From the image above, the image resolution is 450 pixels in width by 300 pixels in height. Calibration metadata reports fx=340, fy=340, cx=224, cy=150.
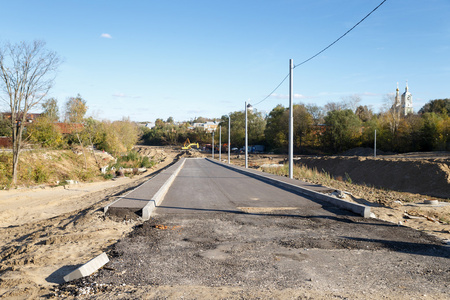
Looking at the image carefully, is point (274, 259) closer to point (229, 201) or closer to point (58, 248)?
point (58, 248)

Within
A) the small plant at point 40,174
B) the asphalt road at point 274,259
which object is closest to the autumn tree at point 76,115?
the small plant at point 40,174

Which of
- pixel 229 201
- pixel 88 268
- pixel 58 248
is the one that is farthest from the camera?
pixel 229 201

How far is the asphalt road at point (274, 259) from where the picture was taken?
4273 mm

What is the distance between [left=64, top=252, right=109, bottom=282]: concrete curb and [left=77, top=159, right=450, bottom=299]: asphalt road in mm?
96

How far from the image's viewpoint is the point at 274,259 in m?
5.47

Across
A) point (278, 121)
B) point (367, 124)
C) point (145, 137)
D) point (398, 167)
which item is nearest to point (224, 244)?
point (398, 167)

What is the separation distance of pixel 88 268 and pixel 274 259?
280 centimetres

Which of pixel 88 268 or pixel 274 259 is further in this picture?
pixel 274 259

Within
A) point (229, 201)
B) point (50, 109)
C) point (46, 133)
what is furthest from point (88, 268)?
point (50, 109)

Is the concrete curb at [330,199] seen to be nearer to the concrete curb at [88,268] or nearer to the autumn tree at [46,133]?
the concrete curb at [88,268]

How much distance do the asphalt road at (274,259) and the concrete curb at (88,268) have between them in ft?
0.32

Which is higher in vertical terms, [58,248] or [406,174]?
[58,248]

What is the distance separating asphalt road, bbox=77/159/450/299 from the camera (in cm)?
427

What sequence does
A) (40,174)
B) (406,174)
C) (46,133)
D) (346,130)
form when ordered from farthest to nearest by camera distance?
(346,130), (46,133), (406,174), (40,174)
